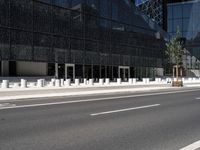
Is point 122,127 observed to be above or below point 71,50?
below

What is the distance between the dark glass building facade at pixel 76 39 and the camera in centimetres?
4241

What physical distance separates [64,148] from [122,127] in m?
3.12

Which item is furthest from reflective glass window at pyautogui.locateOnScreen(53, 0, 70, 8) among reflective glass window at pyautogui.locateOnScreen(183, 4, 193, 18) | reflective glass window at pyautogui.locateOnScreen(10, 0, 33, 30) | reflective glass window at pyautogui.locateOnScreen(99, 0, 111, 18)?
reflective glass window at pyautogui.locateOnScreen(183, 4, 193, 18)

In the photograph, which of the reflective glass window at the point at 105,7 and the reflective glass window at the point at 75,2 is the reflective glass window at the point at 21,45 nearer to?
the reflective glass window at the point at 75,2

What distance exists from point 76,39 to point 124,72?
1395 centimetres

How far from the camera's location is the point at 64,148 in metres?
7.75

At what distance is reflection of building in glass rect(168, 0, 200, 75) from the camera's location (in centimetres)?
8875

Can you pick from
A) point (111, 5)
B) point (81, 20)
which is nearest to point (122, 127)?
point (81, 20)

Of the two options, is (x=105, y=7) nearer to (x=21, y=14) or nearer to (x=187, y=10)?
(x=21, y=14)

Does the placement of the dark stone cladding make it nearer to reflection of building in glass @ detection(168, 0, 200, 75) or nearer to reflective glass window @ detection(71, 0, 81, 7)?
reflective glass window @ detection(71, 0, 81, 7)

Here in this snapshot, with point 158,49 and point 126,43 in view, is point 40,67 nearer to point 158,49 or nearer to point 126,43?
point 126,43

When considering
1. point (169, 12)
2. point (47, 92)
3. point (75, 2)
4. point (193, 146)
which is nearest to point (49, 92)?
point (47, 92)

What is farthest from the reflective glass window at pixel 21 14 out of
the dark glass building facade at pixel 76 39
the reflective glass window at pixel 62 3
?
the reflective glass window at pixel 62 3

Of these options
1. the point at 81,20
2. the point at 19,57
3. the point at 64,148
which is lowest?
the point at 64,148
